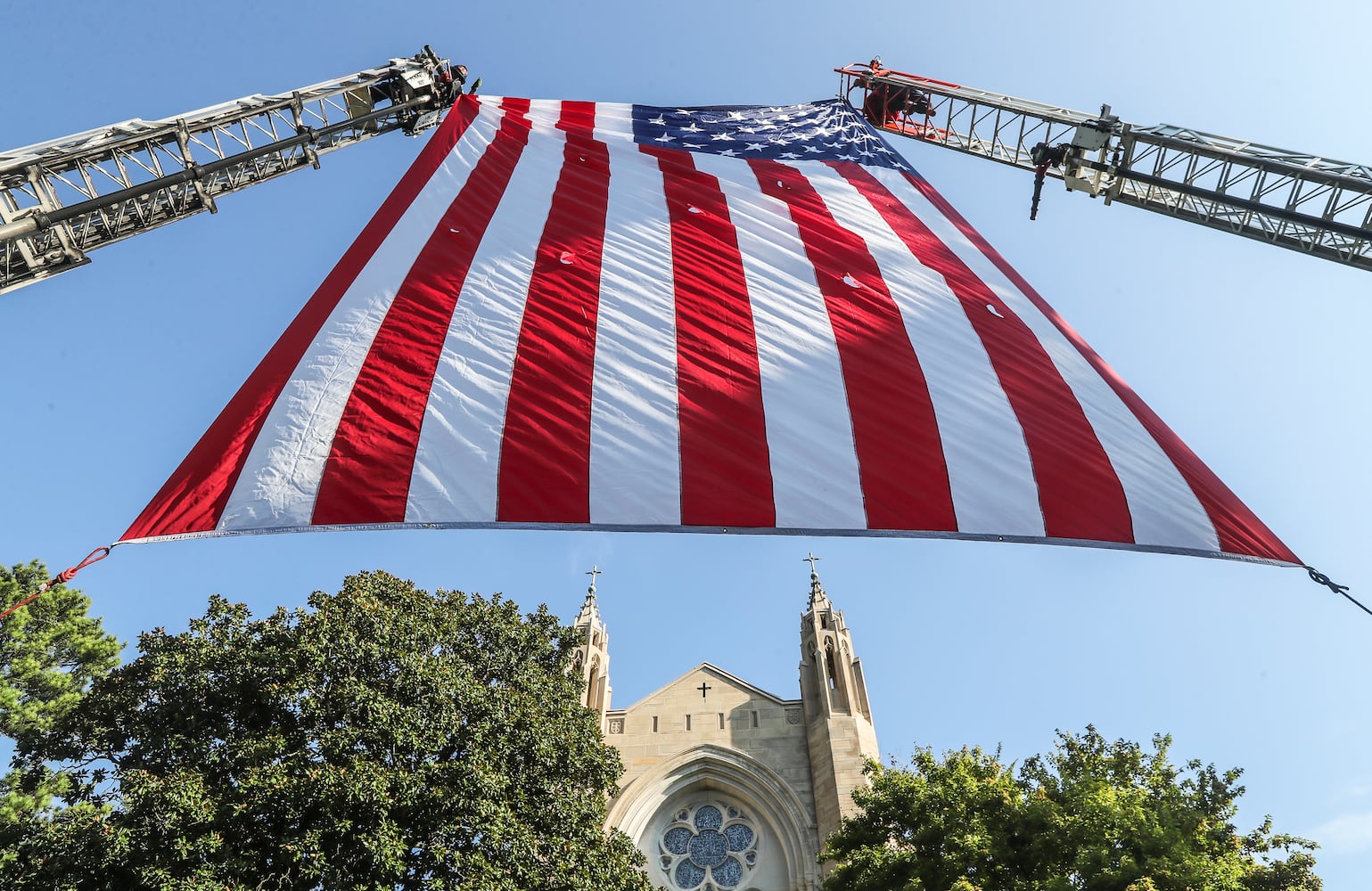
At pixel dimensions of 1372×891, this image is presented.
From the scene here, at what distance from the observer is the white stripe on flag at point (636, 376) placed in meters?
6.76

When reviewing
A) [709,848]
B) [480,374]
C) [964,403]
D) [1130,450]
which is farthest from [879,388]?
[709,848]

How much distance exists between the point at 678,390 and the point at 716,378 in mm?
400

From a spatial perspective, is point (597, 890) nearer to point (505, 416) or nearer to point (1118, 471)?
point (505, 416)

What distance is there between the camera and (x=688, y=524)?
655cm

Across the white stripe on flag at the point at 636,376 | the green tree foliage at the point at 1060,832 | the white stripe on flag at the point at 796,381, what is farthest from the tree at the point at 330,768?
the white stripe on flag at the point at 796,381

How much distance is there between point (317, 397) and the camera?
7207 mm

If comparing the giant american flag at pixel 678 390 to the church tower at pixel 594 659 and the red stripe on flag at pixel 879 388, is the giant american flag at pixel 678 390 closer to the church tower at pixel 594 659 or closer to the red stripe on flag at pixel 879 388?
the red stripe on flag at pixel 879 388

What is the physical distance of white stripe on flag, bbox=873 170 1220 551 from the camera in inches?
267

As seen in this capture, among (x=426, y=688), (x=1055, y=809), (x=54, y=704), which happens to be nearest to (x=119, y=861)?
(x=426, y=688)

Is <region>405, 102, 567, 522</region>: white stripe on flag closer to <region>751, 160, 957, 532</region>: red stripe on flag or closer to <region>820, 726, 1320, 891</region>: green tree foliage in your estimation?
<region>751, 160, 957, 532</region>: red stripe on flag

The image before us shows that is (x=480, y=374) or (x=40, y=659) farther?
(x=40, y=659)

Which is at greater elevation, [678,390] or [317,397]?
[678,390]

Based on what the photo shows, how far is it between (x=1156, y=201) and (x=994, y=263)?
4.54 metres

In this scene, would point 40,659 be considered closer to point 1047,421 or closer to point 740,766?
point 740,766
